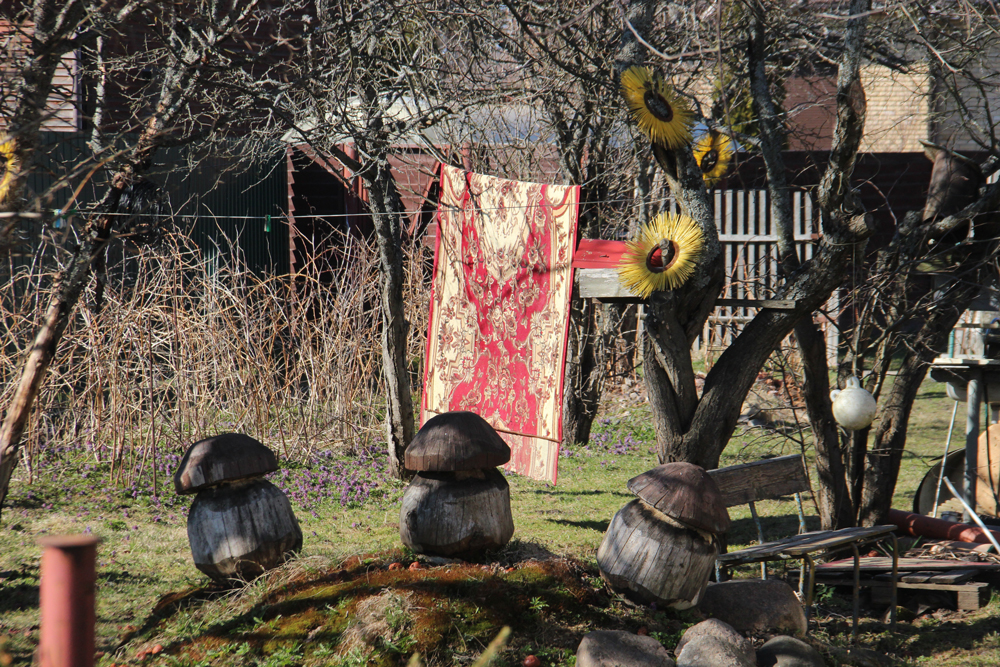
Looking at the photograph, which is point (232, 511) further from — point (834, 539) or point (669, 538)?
point (834, 539)

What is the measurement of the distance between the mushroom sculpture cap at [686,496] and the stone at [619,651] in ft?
2.06

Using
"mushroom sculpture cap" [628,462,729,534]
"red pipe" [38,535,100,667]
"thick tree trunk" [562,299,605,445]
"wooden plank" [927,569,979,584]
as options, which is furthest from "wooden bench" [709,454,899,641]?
"red pipe" [38,535,100,667]

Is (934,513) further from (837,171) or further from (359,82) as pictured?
(359,82)

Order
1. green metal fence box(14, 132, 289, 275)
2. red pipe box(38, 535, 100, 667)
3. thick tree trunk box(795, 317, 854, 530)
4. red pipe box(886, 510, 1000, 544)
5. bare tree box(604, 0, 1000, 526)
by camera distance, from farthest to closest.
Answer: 1. green metal fence box(14, 132, 289, 275)
2. red pipe box(886, 510, 1000, 544)
3. thick tree trunk box(795, 317, 854, 530)
4. bare tree box(604, 0, 1000, 526)
5. red pipe box(38, 535, 100, 667)

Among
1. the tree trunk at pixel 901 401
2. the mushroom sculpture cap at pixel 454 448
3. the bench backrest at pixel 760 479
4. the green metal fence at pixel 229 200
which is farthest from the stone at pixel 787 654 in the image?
the green metal fence at pixel 229 200

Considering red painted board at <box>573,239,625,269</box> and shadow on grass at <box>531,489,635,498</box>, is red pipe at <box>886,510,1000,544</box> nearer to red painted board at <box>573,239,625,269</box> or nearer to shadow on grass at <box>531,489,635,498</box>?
shadow on grass at <box>531,489,635,498</box>

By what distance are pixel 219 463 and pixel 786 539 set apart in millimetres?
3403

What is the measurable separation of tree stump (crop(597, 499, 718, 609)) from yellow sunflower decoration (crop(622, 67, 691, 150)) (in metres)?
2.14

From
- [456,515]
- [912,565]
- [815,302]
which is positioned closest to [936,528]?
[912,565]

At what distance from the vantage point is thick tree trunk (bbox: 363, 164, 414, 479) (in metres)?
6.23

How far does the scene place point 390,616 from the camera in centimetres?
370

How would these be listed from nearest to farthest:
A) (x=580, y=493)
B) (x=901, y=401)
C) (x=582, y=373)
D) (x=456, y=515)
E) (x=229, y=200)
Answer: (x=456, y=515) → (x=901, y=401) → (x=580, y=493) → (x=582, y=373) → (x=229, y=200)

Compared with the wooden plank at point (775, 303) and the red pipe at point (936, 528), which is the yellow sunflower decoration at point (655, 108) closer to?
the wooden plank at point (775, 303)

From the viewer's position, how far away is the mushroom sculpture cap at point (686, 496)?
12.7 ft
